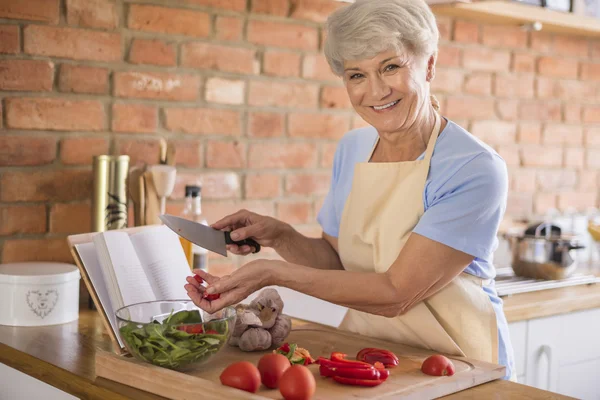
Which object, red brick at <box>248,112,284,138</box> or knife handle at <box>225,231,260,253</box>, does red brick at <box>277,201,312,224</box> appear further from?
knife handle at <box>225,231,260,253</box>

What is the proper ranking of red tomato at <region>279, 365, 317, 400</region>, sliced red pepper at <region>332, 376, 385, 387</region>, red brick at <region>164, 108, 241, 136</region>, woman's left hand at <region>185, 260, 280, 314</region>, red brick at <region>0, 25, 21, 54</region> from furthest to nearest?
red brick at <region>164, 108, 241, 136</region>, red brick at <region>0, 25, 21, 54</region>, woman's left hand at <region>185, 260, 280, 314</region>, sliced red pepper at <region>332, 376, 385, 387</region>, red tomato at <region>279, 365, 317, 400</region>

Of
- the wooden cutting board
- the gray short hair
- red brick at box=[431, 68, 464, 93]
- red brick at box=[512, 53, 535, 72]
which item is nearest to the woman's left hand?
the wooden cutting board

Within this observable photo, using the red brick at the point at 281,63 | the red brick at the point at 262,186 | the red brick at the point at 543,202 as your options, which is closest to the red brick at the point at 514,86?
the red brick at the point at 543,202

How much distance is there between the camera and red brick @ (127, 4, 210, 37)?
81.2 inches

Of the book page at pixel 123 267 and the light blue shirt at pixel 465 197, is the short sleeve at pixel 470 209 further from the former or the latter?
the book page at pixel 123 267

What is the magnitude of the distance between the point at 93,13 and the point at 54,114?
26 cm

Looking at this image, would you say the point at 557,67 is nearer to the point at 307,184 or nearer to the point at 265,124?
the point at 307,184

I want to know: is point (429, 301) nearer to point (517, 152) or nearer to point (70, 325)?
point (70, 325)

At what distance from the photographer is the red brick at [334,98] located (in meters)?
2.46

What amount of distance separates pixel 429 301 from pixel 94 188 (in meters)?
0.84

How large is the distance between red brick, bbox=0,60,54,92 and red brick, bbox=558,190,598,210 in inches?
77.0

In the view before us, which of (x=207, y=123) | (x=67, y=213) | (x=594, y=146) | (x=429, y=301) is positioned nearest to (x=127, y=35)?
(x=207, y=123)

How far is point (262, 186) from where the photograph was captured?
234 cm

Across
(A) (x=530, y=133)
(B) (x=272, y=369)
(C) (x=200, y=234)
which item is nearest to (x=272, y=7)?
(C) (x=200, y=234)
